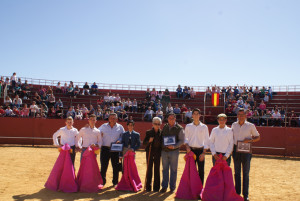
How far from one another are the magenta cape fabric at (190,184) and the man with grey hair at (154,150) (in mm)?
688

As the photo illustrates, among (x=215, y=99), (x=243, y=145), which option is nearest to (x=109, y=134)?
(x=243, y=145)

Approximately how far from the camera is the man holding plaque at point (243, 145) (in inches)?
219

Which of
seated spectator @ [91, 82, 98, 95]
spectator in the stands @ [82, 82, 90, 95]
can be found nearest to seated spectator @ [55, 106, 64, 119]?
spectator in the stands @ [82, 82, 90, 95]

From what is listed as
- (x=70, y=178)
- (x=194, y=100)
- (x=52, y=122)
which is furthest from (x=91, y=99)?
(x=70, y=178)

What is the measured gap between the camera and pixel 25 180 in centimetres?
725

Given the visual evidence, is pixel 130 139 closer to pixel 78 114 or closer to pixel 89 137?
pixel 89 137

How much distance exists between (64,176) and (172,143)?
2.58m

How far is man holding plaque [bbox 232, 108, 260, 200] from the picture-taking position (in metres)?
5.55

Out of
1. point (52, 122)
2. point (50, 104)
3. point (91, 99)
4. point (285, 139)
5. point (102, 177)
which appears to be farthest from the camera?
point (91, 99)

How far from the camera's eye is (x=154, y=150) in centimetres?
641

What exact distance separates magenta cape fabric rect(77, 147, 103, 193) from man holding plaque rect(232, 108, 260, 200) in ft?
10.3

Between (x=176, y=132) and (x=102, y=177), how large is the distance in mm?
2202

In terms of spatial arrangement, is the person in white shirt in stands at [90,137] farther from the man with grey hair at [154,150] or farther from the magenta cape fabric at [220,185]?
the magenta cape fabric at [220,185]

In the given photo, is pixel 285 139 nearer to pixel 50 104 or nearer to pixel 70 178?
pixel 70 178
